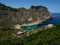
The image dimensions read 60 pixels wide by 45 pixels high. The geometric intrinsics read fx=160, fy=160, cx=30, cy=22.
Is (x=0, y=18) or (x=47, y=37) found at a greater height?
A: (x=0, y=18)

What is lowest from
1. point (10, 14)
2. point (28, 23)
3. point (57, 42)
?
point (57, 42)

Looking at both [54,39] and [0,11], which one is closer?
[54,39]

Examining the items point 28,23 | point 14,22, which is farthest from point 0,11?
point 28,23

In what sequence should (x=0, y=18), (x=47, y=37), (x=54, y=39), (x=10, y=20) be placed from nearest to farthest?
1. (x=54, y=39)
2. (x=47, y=37)
3. (x=0, y=18)
4. (x=10, y=20)

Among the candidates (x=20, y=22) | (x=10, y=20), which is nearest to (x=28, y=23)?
(x=20, y=22)

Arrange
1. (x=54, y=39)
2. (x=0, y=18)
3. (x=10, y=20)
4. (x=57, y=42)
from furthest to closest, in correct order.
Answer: (x=10, y=20) → (x=0, y=18) → (x=54, y=39) → (x=57, y=42)

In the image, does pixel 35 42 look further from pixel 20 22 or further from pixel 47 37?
pixel 20 22

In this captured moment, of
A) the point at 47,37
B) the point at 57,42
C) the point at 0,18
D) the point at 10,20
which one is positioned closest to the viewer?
the point at 57,42

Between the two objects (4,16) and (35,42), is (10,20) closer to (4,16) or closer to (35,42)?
(4,16)

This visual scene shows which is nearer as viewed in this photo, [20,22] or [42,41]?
[42,41]
